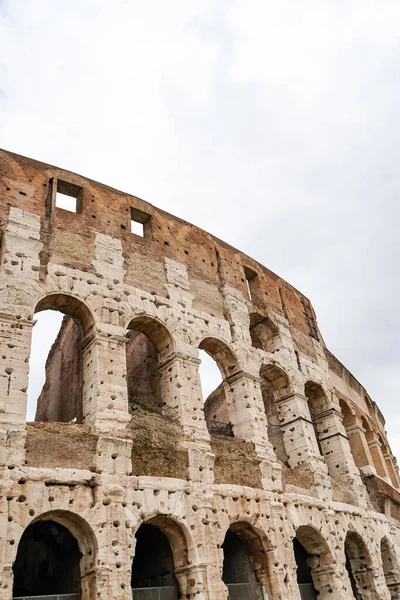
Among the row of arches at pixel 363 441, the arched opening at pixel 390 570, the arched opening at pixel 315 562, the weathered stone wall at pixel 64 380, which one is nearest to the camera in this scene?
the arched opening at pixel 315 562

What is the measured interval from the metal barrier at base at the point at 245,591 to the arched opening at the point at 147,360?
3585mm

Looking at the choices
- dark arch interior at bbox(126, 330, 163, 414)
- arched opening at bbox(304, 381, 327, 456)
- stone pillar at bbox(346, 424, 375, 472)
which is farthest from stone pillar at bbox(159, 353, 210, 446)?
stone pillar at bbox(346, 424, 375, 472)

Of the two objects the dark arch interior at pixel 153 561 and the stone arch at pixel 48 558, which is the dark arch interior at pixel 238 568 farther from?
the stone arch at pixel 48 558

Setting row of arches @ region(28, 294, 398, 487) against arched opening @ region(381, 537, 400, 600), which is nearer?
row of arches @ region(28, 294, 398, 487)

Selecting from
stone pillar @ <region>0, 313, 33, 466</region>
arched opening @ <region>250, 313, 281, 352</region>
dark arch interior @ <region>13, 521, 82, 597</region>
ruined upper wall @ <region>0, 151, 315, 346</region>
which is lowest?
dark arch interior @ <region>13, 521, 82, 597</region>

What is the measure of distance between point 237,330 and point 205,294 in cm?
116

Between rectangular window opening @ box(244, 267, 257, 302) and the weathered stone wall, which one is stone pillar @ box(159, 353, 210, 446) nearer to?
the weathered stone wall

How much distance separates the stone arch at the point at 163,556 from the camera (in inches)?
344

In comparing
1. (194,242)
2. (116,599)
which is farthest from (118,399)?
(194,242)

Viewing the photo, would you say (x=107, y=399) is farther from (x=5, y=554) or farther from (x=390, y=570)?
(x=390, y=570)

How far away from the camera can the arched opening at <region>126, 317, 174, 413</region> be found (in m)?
10.9

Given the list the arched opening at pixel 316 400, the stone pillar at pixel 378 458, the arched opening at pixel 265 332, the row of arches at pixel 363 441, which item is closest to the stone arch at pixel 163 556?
the arched opening at pixel 265 332

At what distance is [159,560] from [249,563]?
1768 mm

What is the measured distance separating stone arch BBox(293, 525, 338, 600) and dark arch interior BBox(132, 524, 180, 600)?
3.03m
